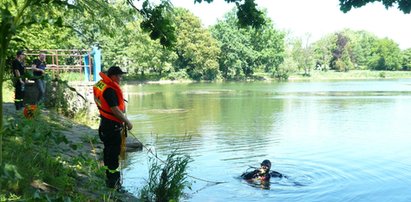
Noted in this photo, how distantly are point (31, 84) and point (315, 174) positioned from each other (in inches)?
256

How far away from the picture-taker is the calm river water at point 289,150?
8.12 m

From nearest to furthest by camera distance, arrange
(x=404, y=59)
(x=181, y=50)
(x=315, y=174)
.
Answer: (x=315, y=174)
(x=181, y=50)
(x=404, y=59)

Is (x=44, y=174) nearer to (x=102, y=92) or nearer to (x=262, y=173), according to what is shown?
(x=102, y=92)

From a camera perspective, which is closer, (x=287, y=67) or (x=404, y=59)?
(x=287, y=67)

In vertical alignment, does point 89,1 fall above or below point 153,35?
above

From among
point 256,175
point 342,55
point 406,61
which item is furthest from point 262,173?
point 406,61

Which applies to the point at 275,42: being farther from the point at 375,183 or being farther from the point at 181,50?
the point at 375,183

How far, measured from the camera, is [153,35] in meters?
5.90

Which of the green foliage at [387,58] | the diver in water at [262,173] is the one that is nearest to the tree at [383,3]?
the diver in water at [262,173]

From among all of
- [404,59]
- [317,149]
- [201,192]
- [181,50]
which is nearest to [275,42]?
[181,50]

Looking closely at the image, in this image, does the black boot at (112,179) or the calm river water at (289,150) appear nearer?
the black boot at (112,179)

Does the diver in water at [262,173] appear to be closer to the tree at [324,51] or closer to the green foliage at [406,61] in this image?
the tree at [324,51]

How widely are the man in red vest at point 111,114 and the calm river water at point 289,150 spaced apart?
123 centimetres

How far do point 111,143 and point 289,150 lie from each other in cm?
729
